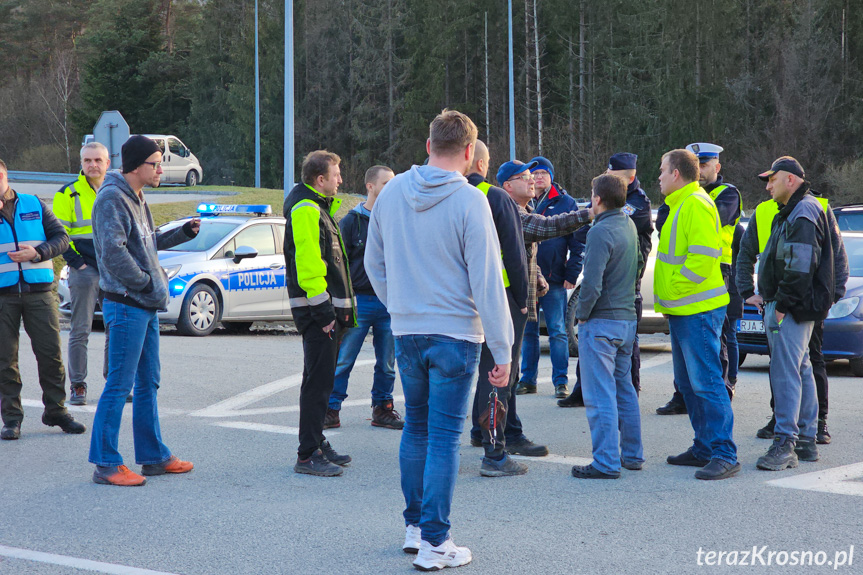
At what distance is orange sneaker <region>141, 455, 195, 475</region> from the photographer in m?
6.18

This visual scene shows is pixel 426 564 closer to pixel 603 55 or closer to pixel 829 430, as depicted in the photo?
pixel 829 430

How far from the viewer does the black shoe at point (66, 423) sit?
741 centimetres

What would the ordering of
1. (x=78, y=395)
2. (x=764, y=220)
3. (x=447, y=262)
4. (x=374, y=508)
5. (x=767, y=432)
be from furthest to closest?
1. (x=78, y=395)
2. (x=767, y=432)
3. (x=764, y=220)
4. (x=374, y=508)
5. (x=447, y=262)

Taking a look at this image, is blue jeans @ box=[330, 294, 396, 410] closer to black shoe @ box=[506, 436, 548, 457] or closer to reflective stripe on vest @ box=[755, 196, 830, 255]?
black shoe @ box=[506, 436, 548, 457]

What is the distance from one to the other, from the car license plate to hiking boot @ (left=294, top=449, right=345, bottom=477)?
5781mm

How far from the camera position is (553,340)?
917 cm

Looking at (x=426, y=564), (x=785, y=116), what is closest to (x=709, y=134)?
(x=785, y=116)

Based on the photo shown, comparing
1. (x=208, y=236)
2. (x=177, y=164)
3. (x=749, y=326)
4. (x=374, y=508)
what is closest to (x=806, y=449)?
(x=374, y=508)

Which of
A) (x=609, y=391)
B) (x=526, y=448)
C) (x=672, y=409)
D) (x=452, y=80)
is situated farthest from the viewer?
(x=452, y=80)

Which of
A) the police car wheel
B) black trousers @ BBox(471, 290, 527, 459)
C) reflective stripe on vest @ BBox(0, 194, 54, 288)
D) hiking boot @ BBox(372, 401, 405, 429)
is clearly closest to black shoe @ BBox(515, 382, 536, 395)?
hiking boot @ BBox(372, 401, 405, 429)

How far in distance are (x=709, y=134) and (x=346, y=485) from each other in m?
45.6

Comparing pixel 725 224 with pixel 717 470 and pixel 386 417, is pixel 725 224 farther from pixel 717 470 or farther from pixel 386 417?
pixel 386 417

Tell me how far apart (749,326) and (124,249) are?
6.99m

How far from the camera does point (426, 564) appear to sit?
4371 mm
